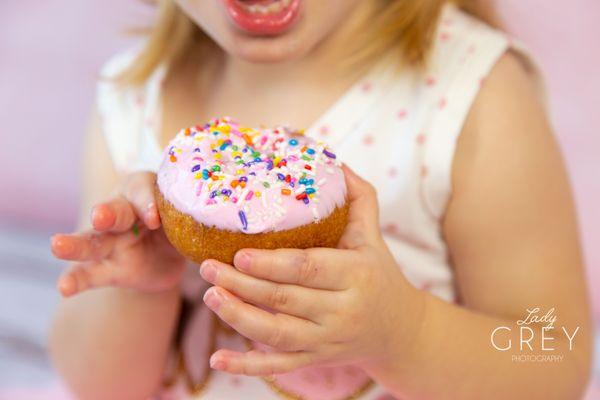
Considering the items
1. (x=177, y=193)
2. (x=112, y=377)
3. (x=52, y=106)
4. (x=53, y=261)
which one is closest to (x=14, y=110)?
(x=52, y=106)

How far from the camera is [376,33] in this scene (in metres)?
1.09

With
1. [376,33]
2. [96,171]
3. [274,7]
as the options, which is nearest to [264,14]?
[274,7]

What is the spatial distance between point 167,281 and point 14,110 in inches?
32.6

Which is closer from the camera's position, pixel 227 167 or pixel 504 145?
pixel 227 167

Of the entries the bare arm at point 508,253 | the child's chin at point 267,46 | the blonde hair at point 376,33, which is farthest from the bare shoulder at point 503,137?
the child's chin at point 267,46

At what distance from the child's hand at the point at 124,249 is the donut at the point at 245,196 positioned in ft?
0.21

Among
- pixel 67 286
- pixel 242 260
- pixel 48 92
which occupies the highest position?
pixel 242 260

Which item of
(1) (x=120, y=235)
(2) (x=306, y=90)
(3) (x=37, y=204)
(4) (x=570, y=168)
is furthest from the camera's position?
(3) (x=37, y=204)

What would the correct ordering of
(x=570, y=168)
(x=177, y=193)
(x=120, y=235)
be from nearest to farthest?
(x=177, y=193), (x=120, y=235), (x=570, y=168)

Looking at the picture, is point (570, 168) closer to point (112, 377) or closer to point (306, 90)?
point (306, 90)

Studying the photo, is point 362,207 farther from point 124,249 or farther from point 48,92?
point 48,92

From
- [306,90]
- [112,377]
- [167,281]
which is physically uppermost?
[306,90]

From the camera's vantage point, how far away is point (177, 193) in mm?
753

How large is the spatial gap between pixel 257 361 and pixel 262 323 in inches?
1.7
